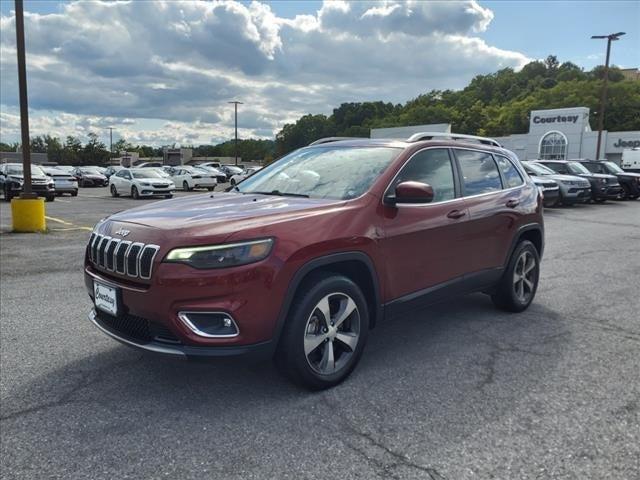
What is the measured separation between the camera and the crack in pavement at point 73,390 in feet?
10.2

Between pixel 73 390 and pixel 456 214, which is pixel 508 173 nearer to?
pixel 456 214

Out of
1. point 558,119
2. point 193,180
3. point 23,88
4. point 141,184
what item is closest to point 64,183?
point 141,184

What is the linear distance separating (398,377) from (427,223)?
45.3 inches

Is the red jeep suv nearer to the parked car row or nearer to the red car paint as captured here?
the red car paint

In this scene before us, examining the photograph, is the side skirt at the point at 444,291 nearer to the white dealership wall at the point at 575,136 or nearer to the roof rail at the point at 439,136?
the roof rail at the point at 439,136

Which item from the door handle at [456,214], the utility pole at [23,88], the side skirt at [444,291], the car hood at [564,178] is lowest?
the side skirt at [444,291]

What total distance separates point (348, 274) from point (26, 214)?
32.8ft

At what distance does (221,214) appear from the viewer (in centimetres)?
323

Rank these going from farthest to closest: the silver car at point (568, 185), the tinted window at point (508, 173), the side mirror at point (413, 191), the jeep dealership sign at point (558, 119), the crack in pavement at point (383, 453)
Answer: the jeep dealership sign at point (558, 119)
the silver car at point (568, 185)
the tinted window at point (508, 173)
the side mirror at point (413, 191)
the crack in pavement at point (383, 453)

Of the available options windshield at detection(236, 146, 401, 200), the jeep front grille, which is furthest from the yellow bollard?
the jeep front grille

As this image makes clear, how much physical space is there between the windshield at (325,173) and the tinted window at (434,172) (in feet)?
0.55

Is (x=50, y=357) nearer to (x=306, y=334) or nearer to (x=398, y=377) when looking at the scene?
(x=306, y=334)

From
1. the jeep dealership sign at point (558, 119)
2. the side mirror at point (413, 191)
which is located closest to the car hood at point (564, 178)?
the side mirror at point (413, 191)

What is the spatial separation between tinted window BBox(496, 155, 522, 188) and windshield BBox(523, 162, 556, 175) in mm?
13090
